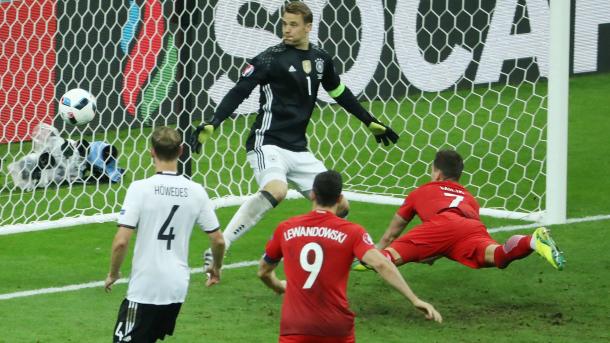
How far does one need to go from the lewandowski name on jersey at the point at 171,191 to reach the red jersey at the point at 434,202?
8.51ft

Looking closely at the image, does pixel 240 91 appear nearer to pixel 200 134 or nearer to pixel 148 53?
pixel 200 134

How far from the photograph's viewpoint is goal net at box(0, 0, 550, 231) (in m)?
13.0

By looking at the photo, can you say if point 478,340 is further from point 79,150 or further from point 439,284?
point 79,150

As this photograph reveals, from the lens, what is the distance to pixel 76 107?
12.8 meters

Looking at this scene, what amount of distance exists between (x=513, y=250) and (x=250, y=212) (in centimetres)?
196

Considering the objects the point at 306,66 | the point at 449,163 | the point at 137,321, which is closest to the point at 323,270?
the point at 137,321

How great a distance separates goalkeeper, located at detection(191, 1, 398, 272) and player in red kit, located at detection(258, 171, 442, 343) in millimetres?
2952

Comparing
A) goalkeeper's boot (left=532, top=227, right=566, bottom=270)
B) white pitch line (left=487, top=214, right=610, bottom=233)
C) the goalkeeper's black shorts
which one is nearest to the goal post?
white pitch line (left=487, top=214, right=610, bottom=233)

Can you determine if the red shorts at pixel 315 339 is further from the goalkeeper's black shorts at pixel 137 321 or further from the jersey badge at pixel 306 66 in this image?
the jersey badge at pixel 306 66

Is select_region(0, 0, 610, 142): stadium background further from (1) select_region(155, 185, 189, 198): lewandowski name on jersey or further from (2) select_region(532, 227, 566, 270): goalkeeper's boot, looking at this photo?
(1) select_region(155, 185, 189, 198): lewandowski name on jersey

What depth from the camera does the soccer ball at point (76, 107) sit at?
41.9ft

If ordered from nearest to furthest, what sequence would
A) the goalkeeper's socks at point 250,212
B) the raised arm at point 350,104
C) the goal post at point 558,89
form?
1. the goalkeeper's socks at point 250,212
2. the raised arm at point 350,104
3. the goal post at point 558,89

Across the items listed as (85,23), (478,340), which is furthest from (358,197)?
(478,340)

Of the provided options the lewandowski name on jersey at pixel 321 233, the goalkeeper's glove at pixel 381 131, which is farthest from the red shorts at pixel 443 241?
the lewandowski name on jersey at pixel 321 233
